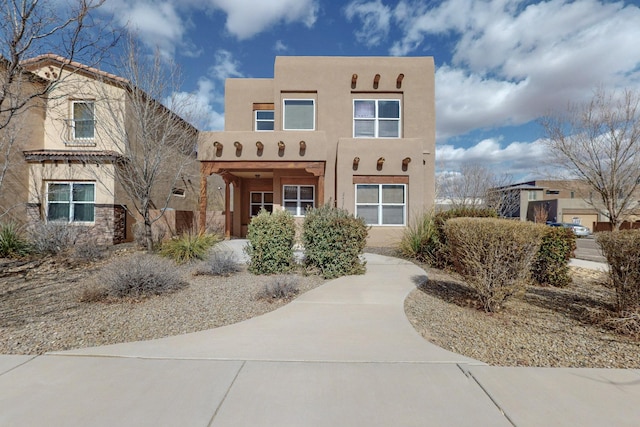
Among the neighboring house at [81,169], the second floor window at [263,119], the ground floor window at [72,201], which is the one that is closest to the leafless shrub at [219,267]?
the neighboring house at [81,169]

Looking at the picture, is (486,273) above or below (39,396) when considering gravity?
above

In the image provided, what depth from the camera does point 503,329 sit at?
4.41 metres

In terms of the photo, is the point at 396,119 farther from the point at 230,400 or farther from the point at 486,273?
the point at 230,400

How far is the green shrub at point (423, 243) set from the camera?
9.17 m

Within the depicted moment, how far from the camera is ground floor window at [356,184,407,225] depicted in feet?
42.3

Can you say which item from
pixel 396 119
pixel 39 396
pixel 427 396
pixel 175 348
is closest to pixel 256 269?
pixel 175 348

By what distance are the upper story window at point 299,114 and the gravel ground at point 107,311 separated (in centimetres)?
916

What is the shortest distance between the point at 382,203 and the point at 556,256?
6685 mm

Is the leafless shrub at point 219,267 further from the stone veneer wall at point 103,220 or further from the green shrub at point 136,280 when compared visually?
the stone veneer wall at point 103,220

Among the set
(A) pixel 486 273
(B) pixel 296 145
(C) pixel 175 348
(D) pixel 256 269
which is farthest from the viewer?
(B) pixel 296 145

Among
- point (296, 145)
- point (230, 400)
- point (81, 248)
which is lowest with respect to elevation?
point (230, 400)

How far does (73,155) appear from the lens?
1252cm

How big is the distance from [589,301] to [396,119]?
34.8 ft

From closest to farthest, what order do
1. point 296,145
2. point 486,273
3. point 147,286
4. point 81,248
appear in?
1. point 486,273
2. point 147,286
3. point 81,248
4. point 296,145
